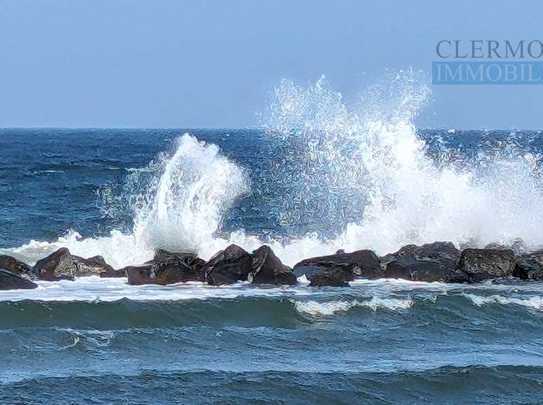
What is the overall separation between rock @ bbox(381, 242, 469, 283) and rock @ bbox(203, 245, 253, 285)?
2635mm

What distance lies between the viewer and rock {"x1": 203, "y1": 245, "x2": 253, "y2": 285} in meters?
19.6

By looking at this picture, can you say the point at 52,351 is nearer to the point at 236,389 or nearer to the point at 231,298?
the point at 236,389

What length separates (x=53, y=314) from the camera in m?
16.5

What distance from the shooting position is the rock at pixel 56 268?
19.8 m

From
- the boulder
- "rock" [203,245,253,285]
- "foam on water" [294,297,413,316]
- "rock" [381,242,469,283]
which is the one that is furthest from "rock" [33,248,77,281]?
"rock" [381,242,469,283]

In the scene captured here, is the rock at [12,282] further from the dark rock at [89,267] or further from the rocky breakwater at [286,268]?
the dark rock at [89,267]

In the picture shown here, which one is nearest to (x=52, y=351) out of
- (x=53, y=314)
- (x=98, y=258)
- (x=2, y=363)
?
(x=2, y=363)

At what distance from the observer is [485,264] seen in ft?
67.2

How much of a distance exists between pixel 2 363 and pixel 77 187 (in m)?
30.2

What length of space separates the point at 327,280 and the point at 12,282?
5.29 m

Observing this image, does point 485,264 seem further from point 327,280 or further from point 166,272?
point 166,272

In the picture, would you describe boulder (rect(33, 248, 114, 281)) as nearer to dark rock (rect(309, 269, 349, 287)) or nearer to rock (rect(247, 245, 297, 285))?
rock (rect(247, 245, 297, 285))

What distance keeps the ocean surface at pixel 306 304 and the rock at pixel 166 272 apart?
1.09 feet

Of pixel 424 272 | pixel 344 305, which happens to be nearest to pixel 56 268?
pixel 344 305
